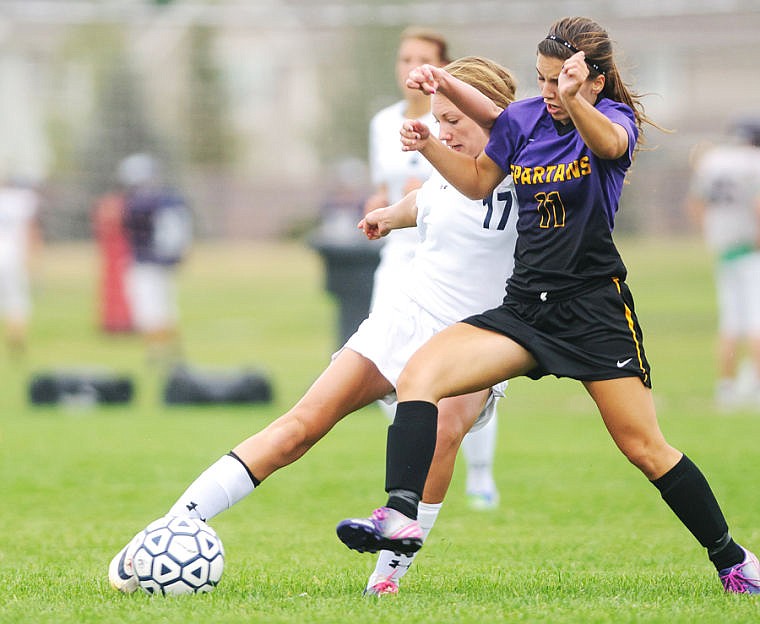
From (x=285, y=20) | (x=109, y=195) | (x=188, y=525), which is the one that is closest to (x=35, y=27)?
(x=109, y=195)

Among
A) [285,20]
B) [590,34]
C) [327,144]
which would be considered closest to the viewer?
[590,34]

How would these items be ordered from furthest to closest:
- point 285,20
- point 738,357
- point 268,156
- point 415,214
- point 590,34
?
point 268,156 < point 285,20 < point 738,357 < point 415,214 < point 590,34

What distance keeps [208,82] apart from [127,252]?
4276 mm

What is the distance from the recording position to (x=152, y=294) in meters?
17.7

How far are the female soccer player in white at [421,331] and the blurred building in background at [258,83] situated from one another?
516 inches

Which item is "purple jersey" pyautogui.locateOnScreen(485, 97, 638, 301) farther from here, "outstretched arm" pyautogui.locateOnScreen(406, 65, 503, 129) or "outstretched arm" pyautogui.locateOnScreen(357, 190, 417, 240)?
"outstretched arm" pyautogui.locateOnScreen(357, 190, 417, 240)

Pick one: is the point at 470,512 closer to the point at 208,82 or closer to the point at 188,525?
the point at 188,525

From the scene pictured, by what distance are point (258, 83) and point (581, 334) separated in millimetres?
27752

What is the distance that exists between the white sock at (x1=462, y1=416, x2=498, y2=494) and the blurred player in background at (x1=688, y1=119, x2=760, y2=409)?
5.75 metres

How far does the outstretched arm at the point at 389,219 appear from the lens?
506 cm

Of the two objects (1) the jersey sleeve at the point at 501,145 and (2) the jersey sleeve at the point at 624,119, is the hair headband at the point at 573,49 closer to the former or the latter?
(2) the jersey sleeve at the point at 624,119

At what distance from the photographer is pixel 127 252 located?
2094cm

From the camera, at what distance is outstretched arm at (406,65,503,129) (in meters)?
4.61

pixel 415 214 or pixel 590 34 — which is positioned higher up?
pixel 590 34
